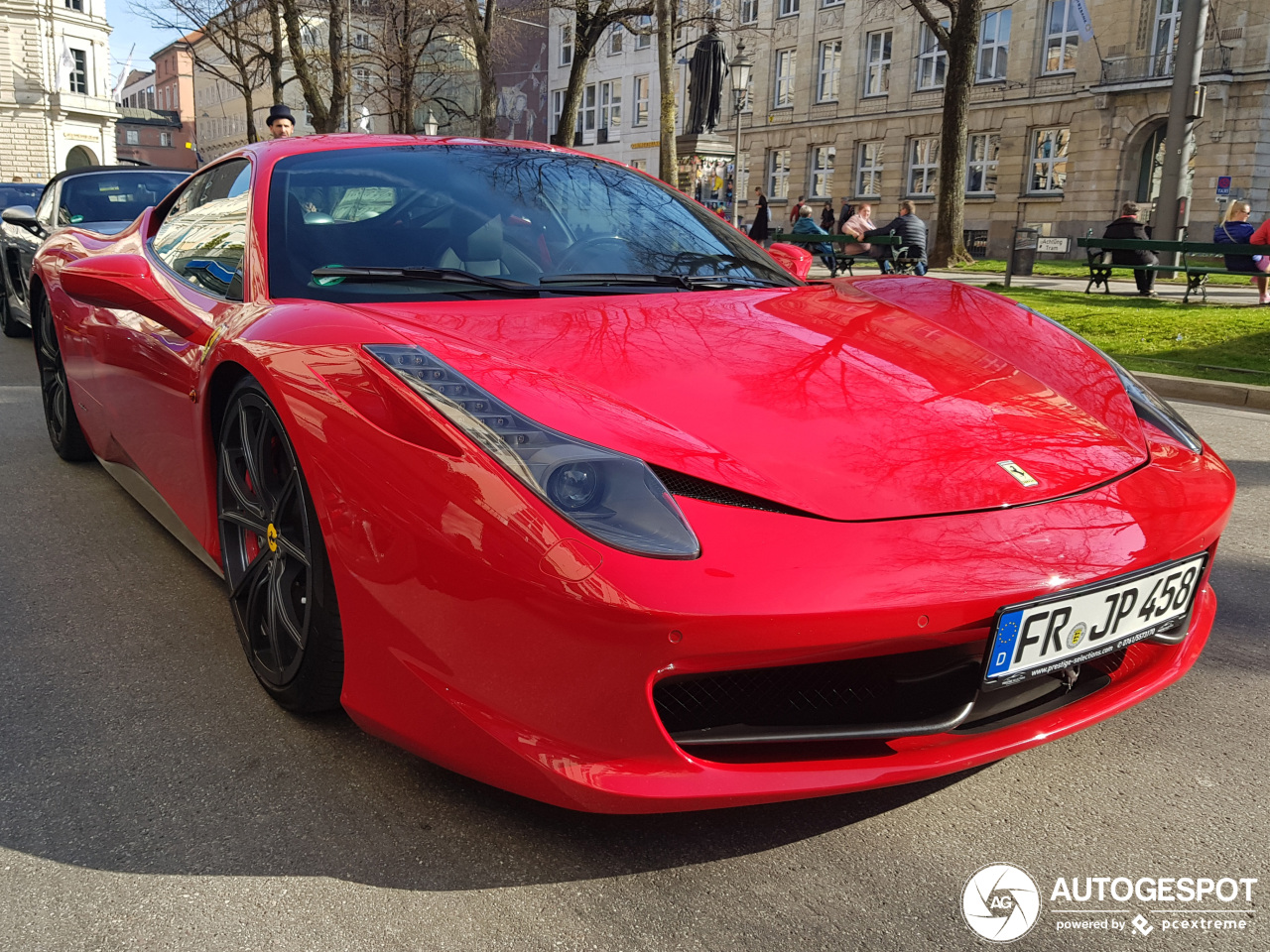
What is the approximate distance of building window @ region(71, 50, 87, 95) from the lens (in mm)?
69562

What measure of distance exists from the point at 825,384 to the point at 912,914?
104 centimetres

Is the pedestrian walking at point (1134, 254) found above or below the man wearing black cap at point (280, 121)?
Result: below

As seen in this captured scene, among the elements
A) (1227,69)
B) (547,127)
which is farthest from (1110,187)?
(547,127)

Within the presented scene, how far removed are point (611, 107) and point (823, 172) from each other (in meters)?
13.9

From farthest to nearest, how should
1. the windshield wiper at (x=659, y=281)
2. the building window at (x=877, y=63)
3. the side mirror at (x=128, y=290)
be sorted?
the building window at (x=877, y=63), the side mirror at (x=128, y=290), the windshield wiper at (x=659, y=281)

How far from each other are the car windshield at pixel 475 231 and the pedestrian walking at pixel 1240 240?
11.5 m

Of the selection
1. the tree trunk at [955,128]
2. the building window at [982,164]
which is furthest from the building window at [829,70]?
the tree trunk at [955,128]

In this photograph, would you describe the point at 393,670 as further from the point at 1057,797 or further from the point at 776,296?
the point at 776,296

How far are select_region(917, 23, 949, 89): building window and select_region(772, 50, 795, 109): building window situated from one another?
19.0 feet

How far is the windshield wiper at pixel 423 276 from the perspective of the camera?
2645mm

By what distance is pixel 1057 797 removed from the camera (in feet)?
7.10

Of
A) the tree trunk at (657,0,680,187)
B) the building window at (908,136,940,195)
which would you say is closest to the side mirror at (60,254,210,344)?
the tree trunk at (657,0,680,187)

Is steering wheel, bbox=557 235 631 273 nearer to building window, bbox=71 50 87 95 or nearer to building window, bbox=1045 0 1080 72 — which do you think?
building window, bbox=1045 0 1080 72

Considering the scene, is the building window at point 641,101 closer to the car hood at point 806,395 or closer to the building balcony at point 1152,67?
the building balcony at point 1152,67
